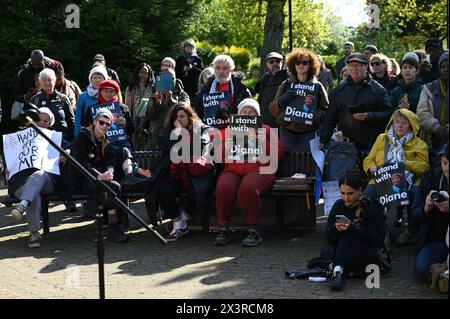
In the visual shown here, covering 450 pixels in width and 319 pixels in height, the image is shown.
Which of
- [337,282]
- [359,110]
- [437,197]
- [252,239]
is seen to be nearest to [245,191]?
[252,239]

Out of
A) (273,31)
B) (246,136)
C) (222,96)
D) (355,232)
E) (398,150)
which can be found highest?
(273,31)

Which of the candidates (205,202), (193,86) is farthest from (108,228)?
(193,86)

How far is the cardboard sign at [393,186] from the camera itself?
8664 millimetres

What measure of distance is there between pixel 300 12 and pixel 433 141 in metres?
35.3

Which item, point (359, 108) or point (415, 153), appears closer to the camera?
point (415, 153)

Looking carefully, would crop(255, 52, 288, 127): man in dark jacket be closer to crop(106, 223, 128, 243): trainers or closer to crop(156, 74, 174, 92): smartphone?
crop(156, 74, 174, 92): smartphone

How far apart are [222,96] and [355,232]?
11.0 ft

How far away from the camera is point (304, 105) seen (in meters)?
9.79

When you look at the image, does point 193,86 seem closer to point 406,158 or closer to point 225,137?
point 225,137

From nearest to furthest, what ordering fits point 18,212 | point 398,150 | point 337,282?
point 337,282 < point 398,150 < point 18,212

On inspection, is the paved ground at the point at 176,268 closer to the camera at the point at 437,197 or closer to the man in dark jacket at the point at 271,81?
the camera at the point at 437,197

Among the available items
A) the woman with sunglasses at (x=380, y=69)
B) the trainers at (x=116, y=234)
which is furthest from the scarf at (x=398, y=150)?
the trainers at (x=116, y=234)

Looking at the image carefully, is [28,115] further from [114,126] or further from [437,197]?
[114,126]

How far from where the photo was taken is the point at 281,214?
9.73 m
